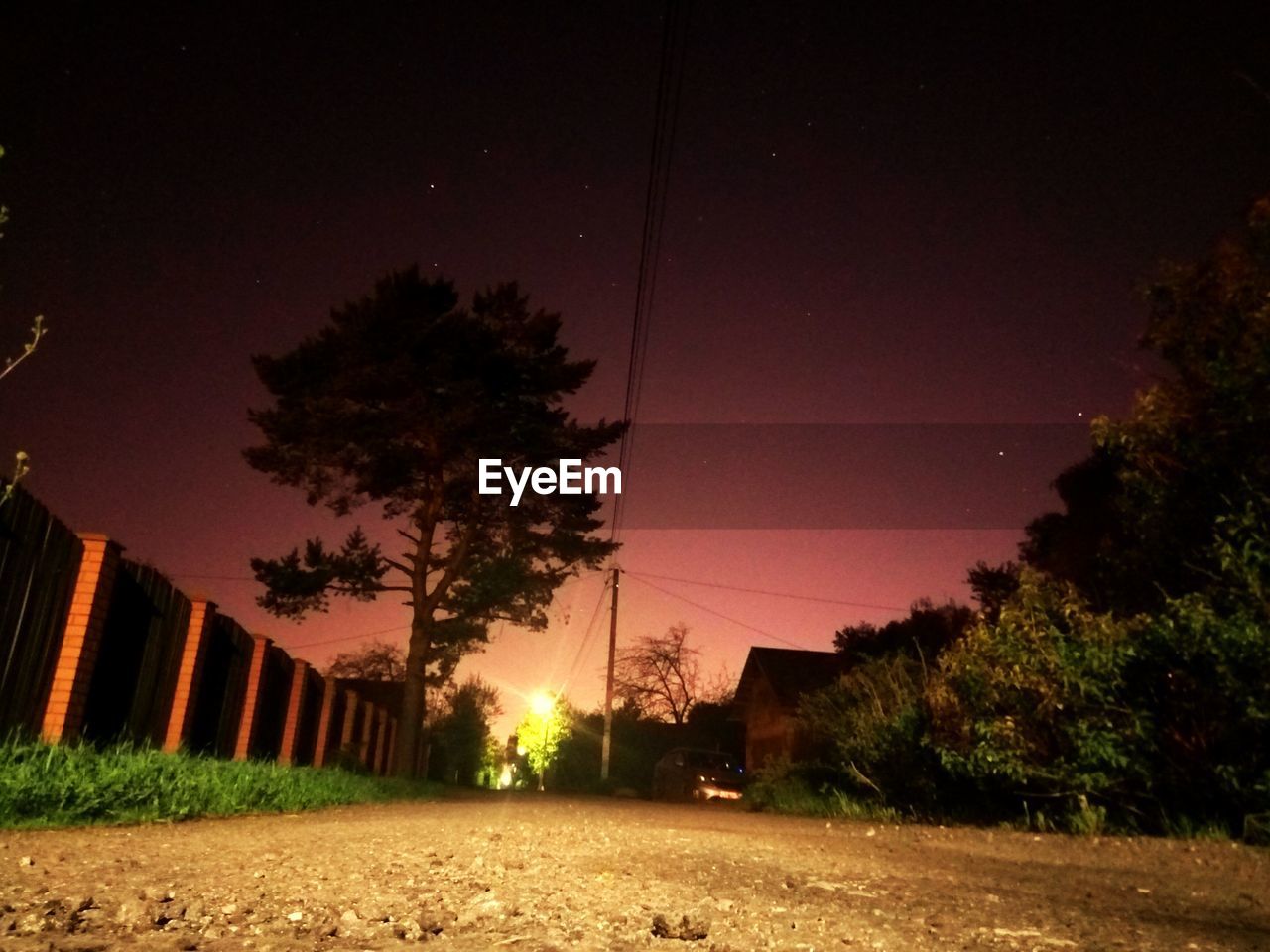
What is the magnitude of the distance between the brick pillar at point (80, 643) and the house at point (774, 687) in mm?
26186

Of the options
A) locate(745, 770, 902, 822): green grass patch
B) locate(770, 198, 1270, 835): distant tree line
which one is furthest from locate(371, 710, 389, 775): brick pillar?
locate(770, 198, 1270, 835): distant tree line

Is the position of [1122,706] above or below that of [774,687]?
below

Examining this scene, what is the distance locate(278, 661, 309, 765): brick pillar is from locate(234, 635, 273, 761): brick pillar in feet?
6.74

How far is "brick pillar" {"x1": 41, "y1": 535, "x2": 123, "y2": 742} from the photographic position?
7.38m

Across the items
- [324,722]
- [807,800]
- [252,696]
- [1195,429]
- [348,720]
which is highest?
[1195,429]

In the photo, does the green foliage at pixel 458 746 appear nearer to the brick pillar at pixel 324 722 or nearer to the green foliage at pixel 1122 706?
the brick pillar at pixel 324 722

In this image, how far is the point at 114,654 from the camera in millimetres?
8398

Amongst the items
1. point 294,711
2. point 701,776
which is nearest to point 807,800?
point 294,711

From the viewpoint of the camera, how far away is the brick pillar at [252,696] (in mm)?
11961

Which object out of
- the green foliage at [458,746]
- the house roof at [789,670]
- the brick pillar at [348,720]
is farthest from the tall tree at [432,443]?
the green foliage at [458,746]

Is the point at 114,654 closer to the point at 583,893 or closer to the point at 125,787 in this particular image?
the point at 125,787

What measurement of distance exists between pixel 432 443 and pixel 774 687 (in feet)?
68.3

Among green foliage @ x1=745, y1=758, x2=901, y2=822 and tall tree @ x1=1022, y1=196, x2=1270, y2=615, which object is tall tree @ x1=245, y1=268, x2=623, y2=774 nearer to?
A: green foliage @ x1=745, y1=758, x2=901, y2=822

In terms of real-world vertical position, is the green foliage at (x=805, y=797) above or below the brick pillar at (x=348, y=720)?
below
